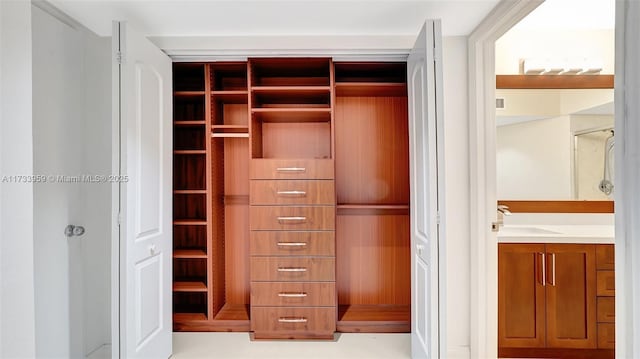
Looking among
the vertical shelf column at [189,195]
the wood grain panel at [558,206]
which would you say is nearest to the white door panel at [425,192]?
the wood grain panel at [558,206]

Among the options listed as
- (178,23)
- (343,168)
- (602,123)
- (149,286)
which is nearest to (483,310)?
(343,168)

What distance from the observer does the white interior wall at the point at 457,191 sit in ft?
7.57

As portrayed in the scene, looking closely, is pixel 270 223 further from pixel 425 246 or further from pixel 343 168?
pixel 425 246

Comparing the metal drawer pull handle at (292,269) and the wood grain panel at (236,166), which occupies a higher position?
the wood grain panel at (236,166)

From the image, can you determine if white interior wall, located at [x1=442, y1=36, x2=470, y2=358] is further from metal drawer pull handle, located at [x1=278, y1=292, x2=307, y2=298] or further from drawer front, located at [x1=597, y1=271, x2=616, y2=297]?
metal drawer pull handle, located at [x1=278, y1=292, x2=307, y2=298]

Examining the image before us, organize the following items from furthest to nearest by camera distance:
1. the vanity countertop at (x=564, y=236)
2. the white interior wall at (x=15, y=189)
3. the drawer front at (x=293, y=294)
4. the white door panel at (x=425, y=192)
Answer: the drawer front at (x=293, y=294)
the vanity countertop at (x=564, y=236)
the white door panel at (x=425, y=192)
the white interior wall at (x=15, y=189)

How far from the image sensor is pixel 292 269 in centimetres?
245

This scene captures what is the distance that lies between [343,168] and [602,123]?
79.6 inches

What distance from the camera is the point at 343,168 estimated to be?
2.98 metres

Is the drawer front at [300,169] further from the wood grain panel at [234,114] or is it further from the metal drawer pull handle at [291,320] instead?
the metal drawer pull handle at [291,320]

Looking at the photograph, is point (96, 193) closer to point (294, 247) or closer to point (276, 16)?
point (294, 247)

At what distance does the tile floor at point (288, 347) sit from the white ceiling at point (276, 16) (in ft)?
7.15

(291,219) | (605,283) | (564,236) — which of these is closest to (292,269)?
(291,219)

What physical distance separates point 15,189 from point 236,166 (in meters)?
1.61
